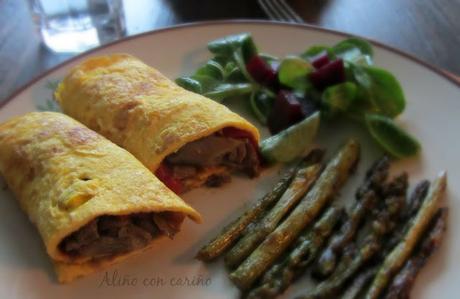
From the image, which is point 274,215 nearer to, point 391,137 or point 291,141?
point 291,141

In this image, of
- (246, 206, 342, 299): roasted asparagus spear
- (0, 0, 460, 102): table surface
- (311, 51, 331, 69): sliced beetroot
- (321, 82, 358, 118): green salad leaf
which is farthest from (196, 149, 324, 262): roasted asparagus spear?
(0, 0, 460, 102): table surface

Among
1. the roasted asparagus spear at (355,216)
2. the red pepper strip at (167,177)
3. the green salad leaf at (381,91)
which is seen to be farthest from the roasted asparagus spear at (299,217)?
the red pepper strip at (167,177)

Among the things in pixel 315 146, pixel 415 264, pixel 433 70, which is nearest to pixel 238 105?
pixel 315 146

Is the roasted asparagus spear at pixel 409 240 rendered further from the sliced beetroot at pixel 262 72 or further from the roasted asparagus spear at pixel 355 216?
the sliced beetroot at pixel 262 72

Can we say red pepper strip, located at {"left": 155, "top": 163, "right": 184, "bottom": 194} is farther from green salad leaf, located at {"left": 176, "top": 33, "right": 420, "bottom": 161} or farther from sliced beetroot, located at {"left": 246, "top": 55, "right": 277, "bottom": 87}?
sliced beetroot, located at {"left": 246, "top": 55, "right": 277, "bottom": 87}

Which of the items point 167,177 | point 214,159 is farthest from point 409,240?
point 167,177
